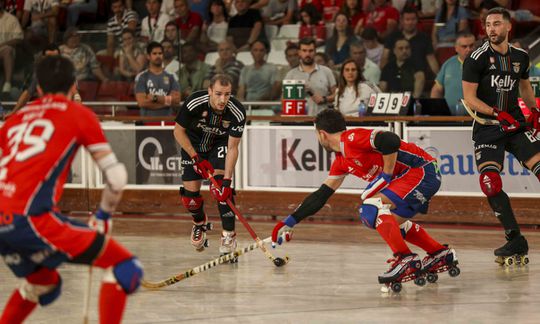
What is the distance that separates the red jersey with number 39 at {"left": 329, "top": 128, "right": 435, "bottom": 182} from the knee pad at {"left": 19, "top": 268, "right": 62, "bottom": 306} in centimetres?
249

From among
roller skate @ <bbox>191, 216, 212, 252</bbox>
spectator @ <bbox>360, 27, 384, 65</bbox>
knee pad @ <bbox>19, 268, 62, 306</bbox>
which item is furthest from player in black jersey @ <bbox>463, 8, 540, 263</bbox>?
knee pad @ <bbox>19, 268, 62, 306</bbox>

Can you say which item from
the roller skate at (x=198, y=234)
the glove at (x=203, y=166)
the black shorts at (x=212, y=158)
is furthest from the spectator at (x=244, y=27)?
the glove at (x=203, y=166)

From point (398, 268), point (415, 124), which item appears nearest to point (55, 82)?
point (398, 268)

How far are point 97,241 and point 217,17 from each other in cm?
893

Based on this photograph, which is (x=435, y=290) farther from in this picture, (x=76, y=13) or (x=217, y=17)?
(x=76, y=13)

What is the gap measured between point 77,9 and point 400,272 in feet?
28.8

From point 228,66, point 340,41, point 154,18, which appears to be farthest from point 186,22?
point 340,41

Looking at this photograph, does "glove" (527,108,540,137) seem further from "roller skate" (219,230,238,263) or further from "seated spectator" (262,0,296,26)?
"seated spectator" (262,0,296,26)

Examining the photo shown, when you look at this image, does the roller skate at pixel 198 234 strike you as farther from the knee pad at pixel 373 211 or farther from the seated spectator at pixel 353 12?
the seated spectator at pixel 353 12

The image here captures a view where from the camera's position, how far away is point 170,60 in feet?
40.3

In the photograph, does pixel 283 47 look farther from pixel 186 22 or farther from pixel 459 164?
pixel 459 164

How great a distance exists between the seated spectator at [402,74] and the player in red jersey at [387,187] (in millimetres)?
4016

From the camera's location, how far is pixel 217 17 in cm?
1348

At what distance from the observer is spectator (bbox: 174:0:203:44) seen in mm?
12602
